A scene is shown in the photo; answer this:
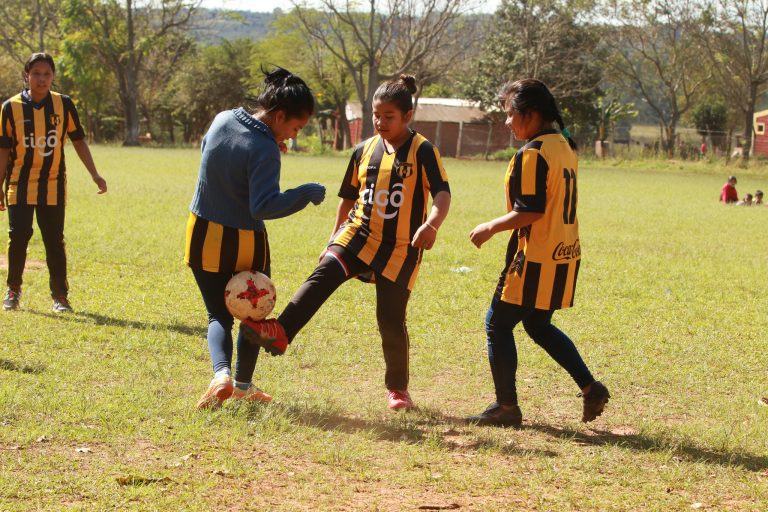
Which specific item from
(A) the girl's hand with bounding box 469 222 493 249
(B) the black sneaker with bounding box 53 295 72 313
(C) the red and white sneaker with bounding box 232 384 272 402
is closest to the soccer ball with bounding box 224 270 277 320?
(C) the red and white sneaker with bounding box 232 384 272 402

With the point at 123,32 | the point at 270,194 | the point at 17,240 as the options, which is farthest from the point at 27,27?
the point at 270,194

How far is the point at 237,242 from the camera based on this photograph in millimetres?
5129

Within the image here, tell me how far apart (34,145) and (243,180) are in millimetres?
3494

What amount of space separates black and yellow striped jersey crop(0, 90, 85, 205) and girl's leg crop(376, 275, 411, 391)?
11.5 ft

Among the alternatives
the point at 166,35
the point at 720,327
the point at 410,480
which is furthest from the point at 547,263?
the point at 166,35

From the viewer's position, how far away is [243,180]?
16.4 ft

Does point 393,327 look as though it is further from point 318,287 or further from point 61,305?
point 61,305

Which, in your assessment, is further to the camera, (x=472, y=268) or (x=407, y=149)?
(x=472, y=268)

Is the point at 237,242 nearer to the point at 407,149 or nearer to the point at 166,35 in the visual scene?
the point at 407,149

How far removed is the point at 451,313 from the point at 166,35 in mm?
55632

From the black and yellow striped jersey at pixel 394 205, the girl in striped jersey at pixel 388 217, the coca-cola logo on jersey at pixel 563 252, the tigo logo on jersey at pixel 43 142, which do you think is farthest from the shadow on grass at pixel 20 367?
the coca-cola logo on jersey at pixel 563 252

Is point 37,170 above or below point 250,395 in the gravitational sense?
above

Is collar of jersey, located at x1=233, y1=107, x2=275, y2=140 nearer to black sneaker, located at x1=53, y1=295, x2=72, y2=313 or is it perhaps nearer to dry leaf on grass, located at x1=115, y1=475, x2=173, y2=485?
dry leaf on grass, located at x1=115, y1=475, x2=173, y2=485

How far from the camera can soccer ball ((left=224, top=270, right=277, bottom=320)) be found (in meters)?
5.00
